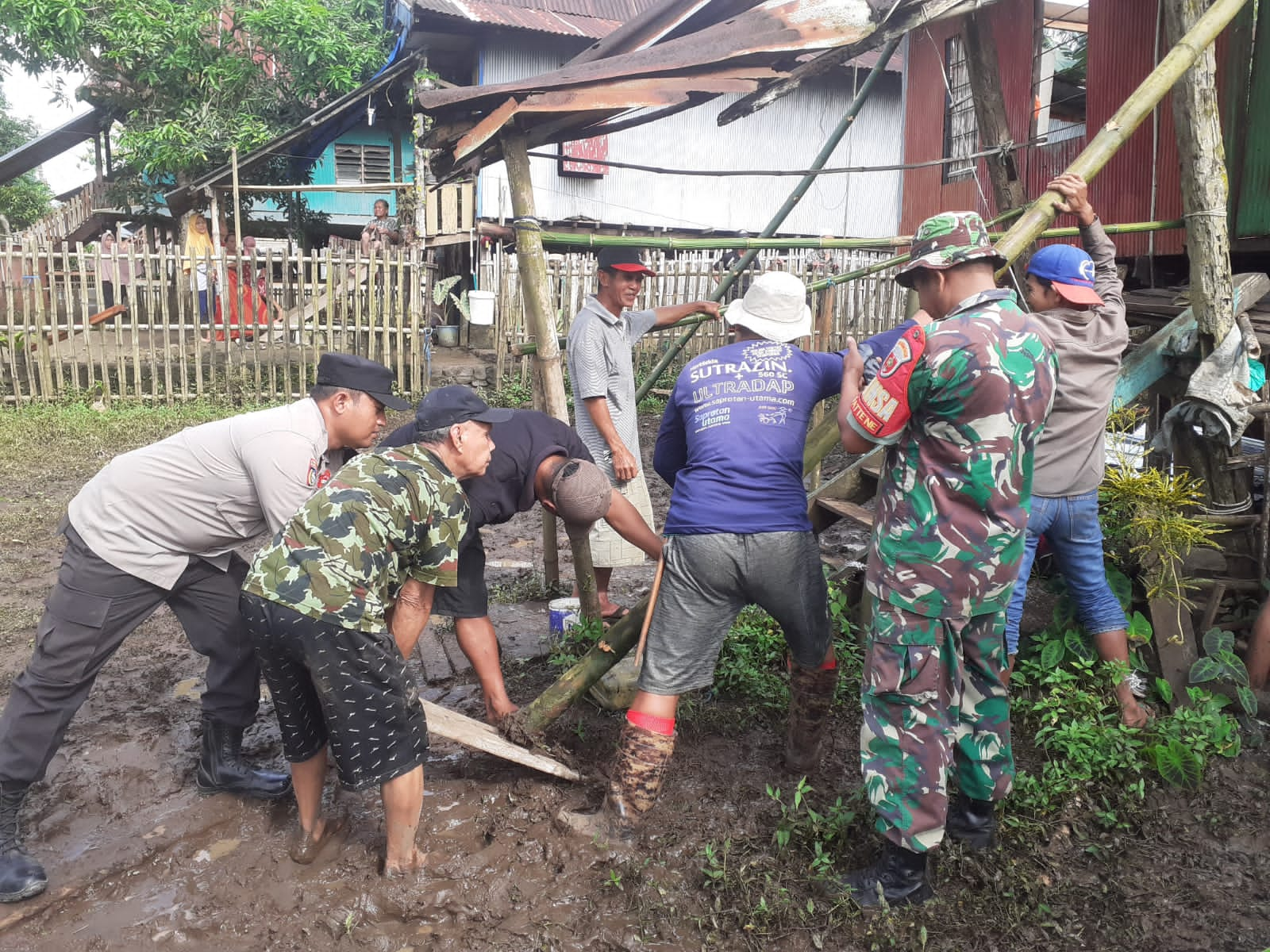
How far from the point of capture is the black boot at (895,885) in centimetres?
285

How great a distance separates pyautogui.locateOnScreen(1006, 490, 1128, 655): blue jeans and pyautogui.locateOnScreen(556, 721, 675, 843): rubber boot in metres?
1.46

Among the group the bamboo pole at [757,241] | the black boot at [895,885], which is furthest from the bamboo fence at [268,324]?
the black boot at [895,885]

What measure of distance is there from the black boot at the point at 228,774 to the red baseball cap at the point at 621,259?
112 inches

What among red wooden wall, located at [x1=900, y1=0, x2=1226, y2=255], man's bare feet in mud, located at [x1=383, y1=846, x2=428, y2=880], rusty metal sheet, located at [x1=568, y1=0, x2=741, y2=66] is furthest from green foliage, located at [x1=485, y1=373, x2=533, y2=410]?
man's bare feet in mud, located at [x1=383, y1=846, x2=428, y2=880]

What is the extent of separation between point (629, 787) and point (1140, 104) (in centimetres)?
330

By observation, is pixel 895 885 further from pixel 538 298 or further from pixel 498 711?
pixel 538 298

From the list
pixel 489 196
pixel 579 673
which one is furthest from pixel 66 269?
pixel 579 673

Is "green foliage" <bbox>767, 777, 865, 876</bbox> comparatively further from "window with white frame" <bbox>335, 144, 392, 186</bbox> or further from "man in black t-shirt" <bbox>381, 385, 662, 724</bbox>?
"window with white frame" <bbox>335, 144, 392, 186</bbox>

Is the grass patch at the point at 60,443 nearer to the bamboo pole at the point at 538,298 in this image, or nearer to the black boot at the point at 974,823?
the bamboo pole at the point at 538,298

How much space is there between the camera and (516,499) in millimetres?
3674

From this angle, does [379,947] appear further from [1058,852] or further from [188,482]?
[1058,852]

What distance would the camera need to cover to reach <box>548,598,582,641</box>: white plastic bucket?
4824 mm

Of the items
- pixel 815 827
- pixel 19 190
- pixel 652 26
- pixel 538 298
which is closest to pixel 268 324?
pixel 652 26

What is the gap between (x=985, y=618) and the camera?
2.92 metres
